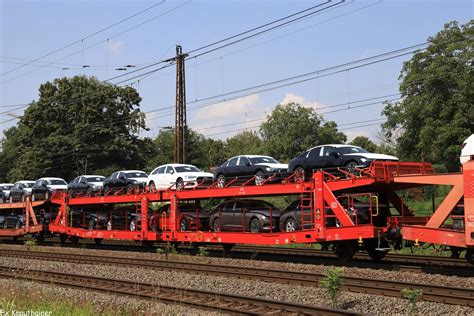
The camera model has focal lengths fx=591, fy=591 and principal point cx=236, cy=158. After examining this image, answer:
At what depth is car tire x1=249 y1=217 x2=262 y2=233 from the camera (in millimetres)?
19444

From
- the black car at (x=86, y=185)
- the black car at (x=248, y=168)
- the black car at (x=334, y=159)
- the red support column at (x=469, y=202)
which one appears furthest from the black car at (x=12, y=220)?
the red support column at (x=469, y=202)

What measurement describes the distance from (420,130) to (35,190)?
113 ft

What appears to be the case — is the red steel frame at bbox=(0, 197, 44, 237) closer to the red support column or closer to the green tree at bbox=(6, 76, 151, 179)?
the red support column

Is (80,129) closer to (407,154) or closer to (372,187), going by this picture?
(407,154)

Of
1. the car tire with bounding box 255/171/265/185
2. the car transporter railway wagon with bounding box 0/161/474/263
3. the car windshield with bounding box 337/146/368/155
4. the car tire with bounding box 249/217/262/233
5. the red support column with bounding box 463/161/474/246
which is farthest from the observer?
the car tire with bounding box 255/171/265/185

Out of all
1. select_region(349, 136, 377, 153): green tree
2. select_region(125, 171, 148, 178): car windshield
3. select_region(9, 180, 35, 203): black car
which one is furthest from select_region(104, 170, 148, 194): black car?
select_region(349, 136, 377, 153): green tree

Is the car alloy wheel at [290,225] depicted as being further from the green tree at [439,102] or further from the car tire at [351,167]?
the green tree at [439,102]

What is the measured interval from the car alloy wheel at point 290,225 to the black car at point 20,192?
19771 millimetres

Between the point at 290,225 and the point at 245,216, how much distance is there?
2.24 m

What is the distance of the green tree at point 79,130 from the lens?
225ft

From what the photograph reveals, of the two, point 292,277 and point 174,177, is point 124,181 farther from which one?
point 292,277

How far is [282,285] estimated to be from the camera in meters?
13.5

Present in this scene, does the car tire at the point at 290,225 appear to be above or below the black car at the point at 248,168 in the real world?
below

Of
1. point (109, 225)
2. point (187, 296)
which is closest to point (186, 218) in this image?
point (109, 225)
